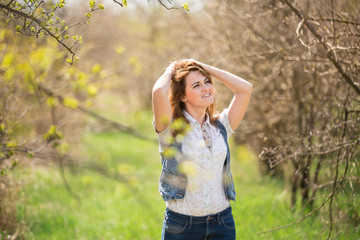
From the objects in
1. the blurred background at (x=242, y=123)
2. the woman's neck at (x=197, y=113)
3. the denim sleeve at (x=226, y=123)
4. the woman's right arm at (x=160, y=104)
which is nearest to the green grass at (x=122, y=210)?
the blurred background at (x=242, y=123)

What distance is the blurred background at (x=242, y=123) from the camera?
11.2 ft

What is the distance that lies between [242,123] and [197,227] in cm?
481

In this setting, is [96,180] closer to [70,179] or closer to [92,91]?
[70,179]

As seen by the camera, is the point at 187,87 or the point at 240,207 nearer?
the point at 187,87

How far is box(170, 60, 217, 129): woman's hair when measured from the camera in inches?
113

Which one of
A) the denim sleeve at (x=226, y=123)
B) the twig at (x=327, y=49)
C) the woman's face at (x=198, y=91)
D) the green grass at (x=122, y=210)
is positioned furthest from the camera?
the green grass at (x=122, y=210)

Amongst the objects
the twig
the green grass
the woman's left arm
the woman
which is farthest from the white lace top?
the twig

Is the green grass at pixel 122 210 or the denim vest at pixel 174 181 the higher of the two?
the denim vest at pixel 174 181

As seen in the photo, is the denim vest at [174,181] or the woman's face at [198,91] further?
the woman's face at [198,91]

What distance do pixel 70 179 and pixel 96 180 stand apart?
711 millimetres

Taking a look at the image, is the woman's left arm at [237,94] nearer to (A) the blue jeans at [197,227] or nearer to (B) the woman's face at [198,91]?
(B) the woman's face at [198,91]

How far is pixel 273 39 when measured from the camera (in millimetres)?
5562

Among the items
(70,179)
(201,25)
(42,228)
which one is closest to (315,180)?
(42,228)

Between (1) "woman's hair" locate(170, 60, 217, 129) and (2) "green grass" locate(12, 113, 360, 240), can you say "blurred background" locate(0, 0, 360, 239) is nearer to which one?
(2) "green grass" locate(12, 113, 360, 240)
